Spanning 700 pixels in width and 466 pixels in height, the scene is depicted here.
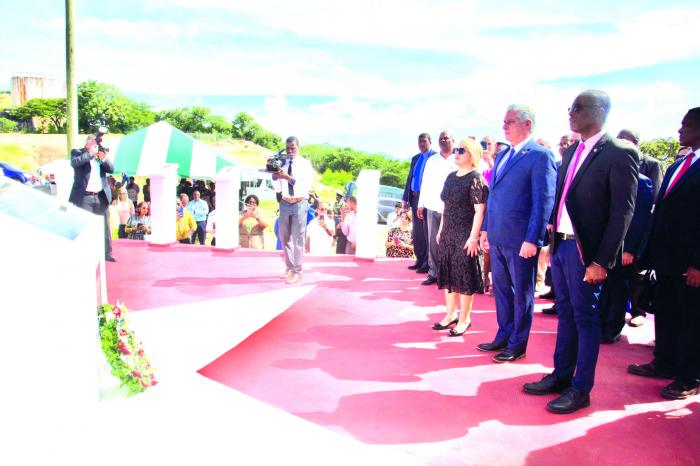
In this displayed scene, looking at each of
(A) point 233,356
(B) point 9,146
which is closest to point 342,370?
(A) point 233,356

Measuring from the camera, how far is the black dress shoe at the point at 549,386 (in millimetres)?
3627

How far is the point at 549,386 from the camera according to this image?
3.62m

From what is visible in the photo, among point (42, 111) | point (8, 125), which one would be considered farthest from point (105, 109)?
point (8, 125)

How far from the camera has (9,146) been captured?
4269 cm

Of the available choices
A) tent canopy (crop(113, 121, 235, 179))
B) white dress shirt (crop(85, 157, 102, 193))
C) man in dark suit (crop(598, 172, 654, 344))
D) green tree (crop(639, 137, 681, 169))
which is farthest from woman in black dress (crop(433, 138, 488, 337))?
green tree (crop(639, 137, 681, 169))

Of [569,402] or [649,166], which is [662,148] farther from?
[569,402]

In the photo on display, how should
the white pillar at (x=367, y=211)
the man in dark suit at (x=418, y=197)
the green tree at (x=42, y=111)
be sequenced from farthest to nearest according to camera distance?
1. the green tree at (x=42, y=111)
2. the white pillar at (x=367, y=211)
3. the man in dark suit at (x=418, y=197)

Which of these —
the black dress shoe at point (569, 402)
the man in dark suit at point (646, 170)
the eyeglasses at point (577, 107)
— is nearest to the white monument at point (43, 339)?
the black dress shoe at point (569, 402)

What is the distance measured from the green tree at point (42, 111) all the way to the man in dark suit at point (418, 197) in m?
61.3

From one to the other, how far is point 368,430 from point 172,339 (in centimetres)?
168

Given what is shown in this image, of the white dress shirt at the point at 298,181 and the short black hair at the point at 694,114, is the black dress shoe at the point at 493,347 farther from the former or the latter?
the white dress shirt at the point at 298,181

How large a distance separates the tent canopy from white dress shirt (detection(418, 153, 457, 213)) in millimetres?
8697

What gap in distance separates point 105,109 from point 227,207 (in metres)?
60.4

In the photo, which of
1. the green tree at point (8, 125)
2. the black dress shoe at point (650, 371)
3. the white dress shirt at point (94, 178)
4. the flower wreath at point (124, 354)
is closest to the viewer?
the flower wreath at point (124, 354)
